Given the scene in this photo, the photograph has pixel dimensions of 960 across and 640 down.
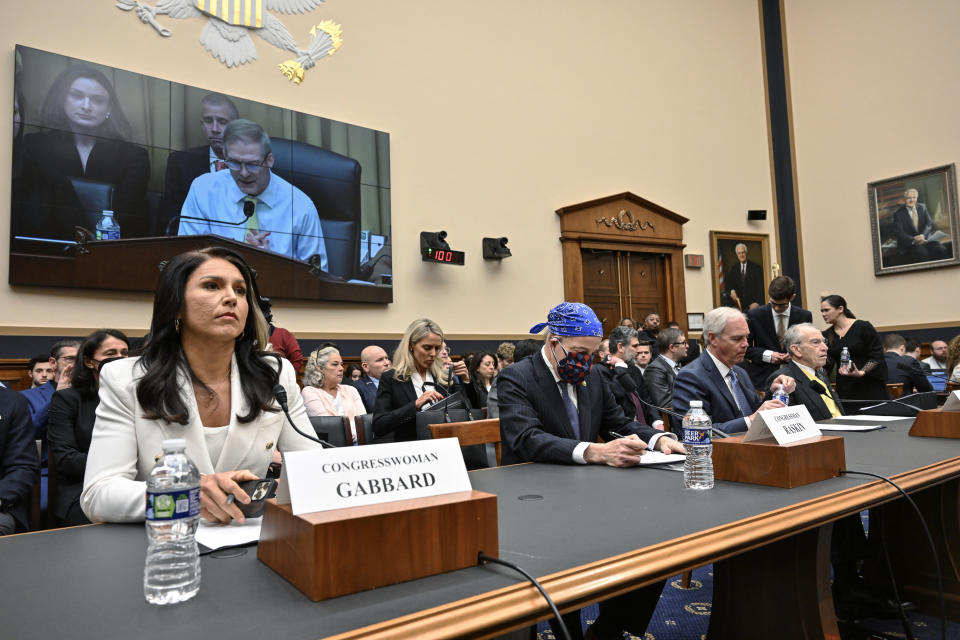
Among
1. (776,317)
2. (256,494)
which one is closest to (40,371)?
(256,494)

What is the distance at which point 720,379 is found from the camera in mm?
2951

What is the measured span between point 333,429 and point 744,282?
8291mm

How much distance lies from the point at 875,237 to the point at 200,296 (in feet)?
34.1

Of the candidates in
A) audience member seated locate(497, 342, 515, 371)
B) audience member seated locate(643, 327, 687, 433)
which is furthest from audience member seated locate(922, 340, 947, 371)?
audience member seated locate(497, 342, 515, 371)

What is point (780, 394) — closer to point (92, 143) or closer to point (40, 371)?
point (40, 371)

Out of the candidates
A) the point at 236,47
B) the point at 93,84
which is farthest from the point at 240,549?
the point at 236,47

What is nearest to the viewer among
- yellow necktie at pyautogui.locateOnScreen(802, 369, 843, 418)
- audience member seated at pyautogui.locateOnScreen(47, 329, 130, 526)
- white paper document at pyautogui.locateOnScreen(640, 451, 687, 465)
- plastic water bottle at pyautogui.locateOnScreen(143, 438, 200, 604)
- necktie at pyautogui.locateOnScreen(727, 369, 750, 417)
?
plastic water bottle at pyautogui.locateOnScreen(143, 438, 200, 604)

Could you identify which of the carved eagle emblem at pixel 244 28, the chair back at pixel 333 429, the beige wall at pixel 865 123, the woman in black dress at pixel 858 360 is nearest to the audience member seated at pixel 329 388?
the chair back at pixel 333 429

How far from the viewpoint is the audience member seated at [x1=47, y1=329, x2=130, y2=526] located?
2615 mm

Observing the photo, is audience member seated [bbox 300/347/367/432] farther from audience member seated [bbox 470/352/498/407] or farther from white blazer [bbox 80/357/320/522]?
white blazer [bbox 80/357/320/522]

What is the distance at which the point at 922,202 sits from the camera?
30.2 feet

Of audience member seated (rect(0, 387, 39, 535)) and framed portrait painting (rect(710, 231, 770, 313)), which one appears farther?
framed portrait painting (rect(710, 231, 770, 313))

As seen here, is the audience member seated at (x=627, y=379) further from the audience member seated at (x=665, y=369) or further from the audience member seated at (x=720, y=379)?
the audience member seated at (x=720, y=379)

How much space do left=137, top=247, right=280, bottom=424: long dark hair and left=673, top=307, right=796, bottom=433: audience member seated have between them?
5.88 ft
